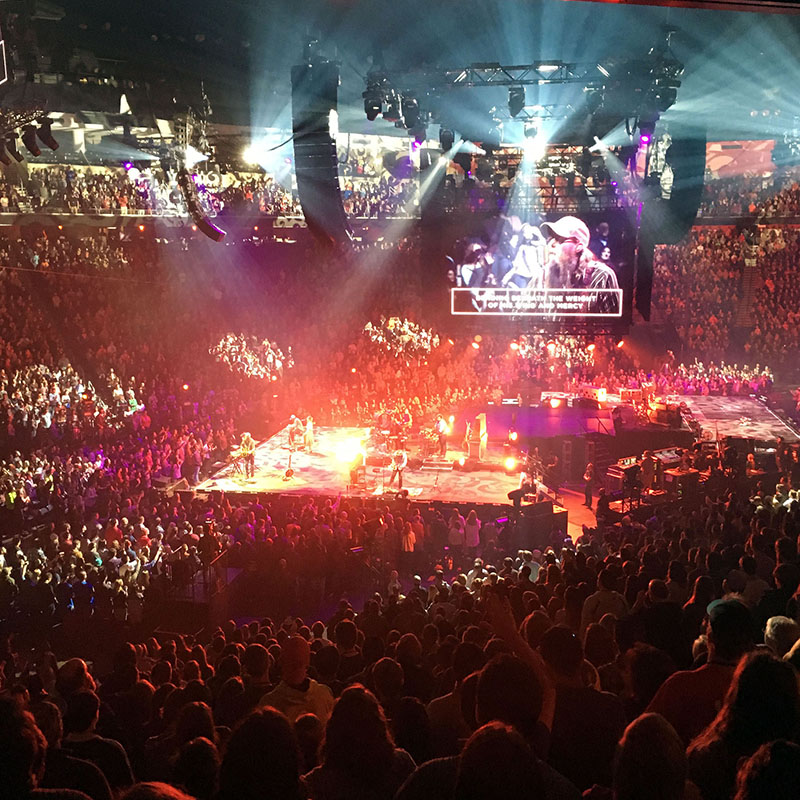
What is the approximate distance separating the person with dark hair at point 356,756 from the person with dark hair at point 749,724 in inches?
30.0

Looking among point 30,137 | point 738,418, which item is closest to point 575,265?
point 30,137

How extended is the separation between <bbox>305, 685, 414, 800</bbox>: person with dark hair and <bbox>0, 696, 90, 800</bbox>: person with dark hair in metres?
0.57

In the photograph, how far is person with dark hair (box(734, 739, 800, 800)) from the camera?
138cm

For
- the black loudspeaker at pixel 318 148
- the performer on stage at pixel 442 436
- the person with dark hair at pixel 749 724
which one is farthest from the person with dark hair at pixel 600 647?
the performer on stage at pixel 442 436

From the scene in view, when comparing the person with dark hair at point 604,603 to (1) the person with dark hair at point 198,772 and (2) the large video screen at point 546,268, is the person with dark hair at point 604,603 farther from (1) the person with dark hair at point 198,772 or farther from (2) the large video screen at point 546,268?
(2) the large video screen at point 546,268

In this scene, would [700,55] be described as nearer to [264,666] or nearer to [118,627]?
[264,666]

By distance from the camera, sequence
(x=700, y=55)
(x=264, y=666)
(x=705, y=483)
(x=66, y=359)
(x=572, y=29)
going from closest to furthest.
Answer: (x=264, y=666) → (x=572, y=29) → (x=700, y=55) → (x=705, y=483) → (x=66, y=359)

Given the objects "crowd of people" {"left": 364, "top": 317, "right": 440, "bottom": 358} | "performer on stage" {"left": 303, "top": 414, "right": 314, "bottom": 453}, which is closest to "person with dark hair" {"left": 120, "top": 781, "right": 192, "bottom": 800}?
"performer on stage" {"left": 303, "top": 414, "right": 314, "bottom": 453}

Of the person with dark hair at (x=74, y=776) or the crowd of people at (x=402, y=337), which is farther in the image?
the crowd of people at (x=402, y=337)

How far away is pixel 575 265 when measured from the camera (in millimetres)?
11203

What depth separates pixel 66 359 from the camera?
52.0ft

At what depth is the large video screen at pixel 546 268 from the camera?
36.1ft

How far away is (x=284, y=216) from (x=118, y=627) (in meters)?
9.03

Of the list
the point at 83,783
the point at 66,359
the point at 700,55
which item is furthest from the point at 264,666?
the point at 66,359
